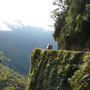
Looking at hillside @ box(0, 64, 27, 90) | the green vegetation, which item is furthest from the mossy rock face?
the green vegetation

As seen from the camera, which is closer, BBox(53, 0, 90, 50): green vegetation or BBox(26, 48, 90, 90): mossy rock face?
BBox(26, 48, 90, 90): mossy rock face

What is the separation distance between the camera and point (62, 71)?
11500 millimetres

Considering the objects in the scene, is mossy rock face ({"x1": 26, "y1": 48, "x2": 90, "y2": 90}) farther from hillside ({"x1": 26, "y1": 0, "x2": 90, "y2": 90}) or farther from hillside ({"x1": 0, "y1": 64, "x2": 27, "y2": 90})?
hillside ({"x1": 0, "y1": 64, "x2": 27, "y2": 90})

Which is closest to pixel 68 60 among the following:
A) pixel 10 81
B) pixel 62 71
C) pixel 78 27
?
pixel 62 71

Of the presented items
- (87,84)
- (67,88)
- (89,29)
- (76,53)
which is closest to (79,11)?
(89,29)

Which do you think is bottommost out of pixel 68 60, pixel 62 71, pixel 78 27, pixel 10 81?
pixel 62 71

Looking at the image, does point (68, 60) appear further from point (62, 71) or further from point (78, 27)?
point (78, 27)

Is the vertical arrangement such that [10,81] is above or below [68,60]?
above

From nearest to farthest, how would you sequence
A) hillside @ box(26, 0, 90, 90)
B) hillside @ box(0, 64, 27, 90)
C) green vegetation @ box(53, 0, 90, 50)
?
hillside @ box(26, 0, 90, 90) < hillside @ box(0, 64, 27, 90) < green vegetation @ box(53, 0, 90, 50)

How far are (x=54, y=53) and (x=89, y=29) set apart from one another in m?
5.89

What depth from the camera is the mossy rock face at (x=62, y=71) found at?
8.13m

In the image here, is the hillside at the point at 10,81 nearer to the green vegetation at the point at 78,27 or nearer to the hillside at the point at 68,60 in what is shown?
the hillside at the point at 68,60

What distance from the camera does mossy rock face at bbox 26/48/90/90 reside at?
8133 millimetres

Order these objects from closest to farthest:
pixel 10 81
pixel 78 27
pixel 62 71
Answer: pixel 62 71 < pixel 78 27 < pixel 10 81
